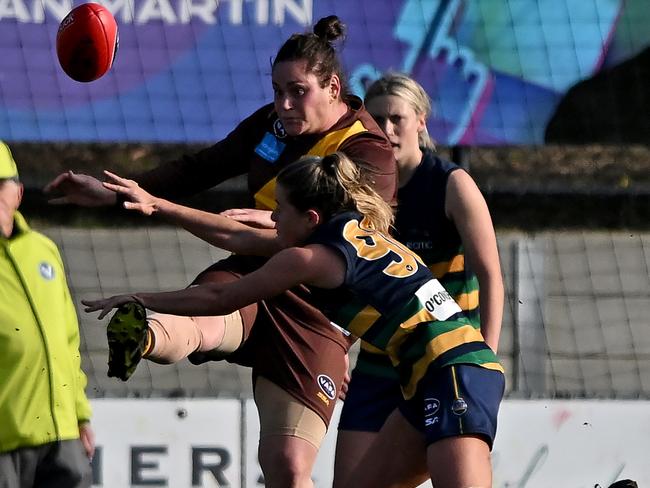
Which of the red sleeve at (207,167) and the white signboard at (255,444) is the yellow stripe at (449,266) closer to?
the red sleeve at (207,167)

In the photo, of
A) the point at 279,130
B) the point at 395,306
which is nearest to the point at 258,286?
the point at 395,306

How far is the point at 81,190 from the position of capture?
439 centimetres

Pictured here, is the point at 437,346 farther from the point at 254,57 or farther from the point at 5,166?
the point at 254,57

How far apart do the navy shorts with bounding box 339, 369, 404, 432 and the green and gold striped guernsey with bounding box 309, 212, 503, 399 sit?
620 millimetres

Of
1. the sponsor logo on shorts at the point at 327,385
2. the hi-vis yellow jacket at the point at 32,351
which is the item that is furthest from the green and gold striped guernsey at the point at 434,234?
the hi-vis yellow jacket at the point at 32,351

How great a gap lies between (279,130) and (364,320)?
1.08 m

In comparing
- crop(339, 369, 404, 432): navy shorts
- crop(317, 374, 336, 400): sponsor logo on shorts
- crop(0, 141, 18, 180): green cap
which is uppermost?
crop(0, 141, 18, 180): green cap

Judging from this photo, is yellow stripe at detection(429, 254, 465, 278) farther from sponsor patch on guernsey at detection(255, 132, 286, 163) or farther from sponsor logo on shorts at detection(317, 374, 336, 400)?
sponsor patch on guernsey at detection(255, 132, 286, 163)

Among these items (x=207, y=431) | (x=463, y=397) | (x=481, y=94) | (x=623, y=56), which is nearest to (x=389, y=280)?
(x=463, y=397)

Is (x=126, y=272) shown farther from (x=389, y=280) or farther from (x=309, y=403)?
(x=389, y=280)

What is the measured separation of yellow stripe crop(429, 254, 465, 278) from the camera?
482 centimetres

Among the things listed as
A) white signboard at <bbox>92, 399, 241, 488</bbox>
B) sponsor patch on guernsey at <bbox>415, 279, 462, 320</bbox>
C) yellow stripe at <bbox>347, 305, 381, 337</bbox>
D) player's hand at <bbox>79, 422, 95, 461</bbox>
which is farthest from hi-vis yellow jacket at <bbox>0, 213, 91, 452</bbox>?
white signboard at <bbox>92, 399, 241, 488</bbox>

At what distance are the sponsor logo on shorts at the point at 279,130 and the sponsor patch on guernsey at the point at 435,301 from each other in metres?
1.03

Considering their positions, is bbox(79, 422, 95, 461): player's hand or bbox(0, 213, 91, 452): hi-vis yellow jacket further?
bbox(79, 422, 95, 461): player's hand
